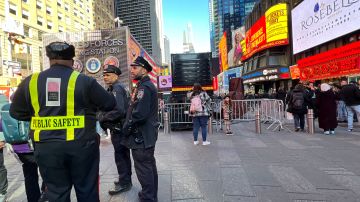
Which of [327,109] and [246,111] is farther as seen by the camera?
[246,111]

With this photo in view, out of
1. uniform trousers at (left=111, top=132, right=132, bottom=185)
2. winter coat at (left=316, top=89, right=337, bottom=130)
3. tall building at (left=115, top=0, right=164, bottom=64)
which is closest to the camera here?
uniform trousers at (left=111, top=132, right=132, bottom=185)

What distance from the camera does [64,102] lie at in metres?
2.53

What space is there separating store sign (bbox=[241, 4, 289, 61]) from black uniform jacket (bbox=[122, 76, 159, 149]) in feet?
121

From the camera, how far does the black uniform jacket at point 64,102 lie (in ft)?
8.24

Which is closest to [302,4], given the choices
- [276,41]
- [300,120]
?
[276,41]

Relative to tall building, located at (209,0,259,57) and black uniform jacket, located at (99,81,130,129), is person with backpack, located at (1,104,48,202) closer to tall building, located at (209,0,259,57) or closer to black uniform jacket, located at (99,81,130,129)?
black uniform jacket, located at (99,81,130,129)

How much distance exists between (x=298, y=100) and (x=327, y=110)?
37.4 inches

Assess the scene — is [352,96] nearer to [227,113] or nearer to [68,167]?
[227,113]

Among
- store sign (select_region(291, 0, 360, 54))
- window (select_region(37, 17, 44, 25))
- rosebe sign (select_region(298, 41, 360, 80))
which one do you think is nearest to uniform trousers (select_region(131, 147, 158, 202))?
rosebe sign (select_region(298, 41, 360, 80))

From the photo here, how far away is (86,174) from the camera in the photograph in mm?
2668

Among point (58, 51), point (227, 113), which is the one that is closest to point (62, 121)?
point (58, 51)

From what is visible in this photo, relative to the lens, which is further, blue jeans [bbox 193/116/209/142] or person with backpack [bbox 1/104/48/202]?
blue jeans [bbox 193/116/209/142]

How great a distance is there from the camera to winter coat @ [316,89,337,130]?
32.1 feet

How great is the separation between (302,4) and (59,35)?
23.9 meters
